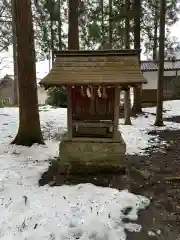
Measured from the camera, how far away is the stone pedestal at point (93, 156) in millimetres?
6793

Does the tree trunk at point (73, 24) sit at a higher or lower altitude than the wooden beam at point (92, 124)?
higher

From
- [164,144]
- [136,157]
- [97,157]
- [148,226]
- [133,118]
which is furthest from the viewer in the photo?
[133,118]

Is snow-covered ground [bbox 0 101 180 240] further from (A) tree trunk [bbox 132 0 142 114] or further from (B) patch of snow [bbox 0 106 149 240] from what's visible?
(A) tree trunk [bbox 132 0 142 114]

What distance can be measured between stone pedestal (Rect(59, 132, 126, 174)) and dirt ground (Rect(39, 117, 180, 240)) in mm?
227

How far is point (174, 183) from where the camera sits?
639 centimetres

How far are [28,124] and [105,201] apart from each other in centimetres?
409

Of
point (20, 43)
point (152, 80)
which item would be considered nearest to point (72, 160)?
point (20, 43)

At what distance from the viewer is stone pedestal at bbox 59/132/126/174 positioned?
679 centimetres

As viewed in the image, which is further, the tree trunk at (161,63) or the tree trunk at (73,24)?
the tree trunk at (73,24)

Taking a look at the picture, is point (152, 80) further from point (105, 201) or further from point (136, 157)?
point (105, 201)

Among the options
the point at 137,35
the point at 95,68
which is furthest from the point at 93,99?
the point at 137,35

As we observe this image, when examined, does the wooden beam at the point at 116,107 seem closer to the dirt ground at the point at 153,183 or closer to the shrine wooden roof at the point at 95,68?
the shrine wooden roof at the point at 95,68

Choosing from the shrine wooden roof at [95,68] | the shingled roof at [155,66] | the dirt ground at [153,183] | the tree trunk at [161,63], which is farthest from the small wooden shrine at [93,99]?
the shingled roof at [155,66]

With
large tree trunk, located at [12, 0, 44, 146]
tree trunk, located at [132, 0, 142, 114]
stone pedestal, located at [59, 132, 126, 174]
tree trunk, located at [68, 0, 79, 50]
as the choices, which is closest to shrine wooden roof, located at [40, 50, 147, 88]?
stone pedestal, located at [59, 132, 126, 174]
